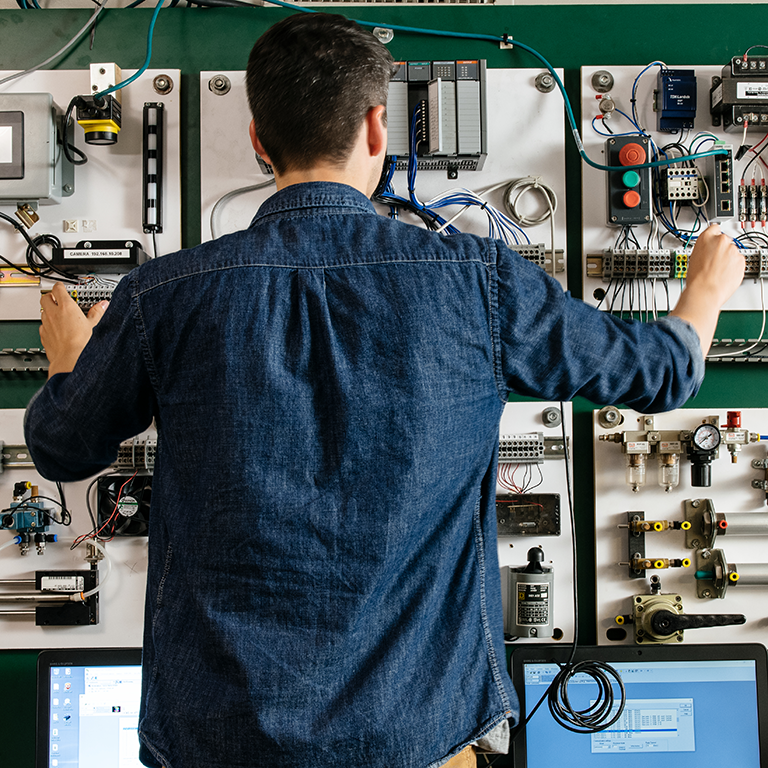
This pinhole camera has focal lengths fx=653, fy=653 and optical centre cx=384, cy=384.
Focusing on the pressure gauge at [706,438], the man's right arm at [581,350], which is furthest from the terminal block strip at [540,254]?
the man's right arm at [581,350]

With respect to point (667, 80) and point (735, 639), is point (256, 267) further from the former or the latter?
point (735, 639)

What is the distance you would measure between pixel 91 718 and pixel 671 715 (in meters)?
1.40

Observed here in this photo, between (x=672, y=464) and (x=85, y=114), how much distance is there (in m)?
1.82

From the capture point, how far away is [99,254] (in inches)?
69.2

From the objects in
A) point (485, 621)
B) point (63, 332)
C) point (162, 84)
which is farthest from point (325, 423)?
point (162, 84)

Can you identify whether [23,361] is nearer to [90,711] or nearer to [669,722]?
[90,711]

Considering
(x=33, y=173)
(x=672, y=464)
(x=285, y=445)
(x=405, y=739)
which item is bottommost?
(x=405, y=739)

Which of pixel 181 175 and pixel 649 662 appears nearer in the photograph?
pixel 649 662

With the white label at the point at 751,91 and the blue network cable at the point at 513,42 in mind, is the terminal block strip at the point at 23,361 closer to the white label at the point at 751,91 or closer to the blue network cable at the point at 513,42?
the blue network cable at the point at 513,42

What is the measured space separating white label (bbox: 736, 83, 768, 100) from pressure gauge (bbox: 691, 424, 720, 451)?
889 mm

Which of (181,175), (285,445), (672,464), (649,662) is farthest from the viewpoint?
(181,175)

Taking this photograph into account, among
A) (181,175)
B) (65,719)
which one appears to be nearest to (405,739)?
(65,719)

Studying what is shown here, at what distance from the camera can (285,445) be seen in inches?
33.9

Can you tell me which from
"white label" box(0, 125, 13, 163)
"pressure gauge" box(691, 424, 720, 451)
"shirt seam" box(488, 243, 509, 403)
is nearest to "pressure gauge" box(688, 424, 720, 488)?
"pressure gauge" box(691, 424, 720, 451)
